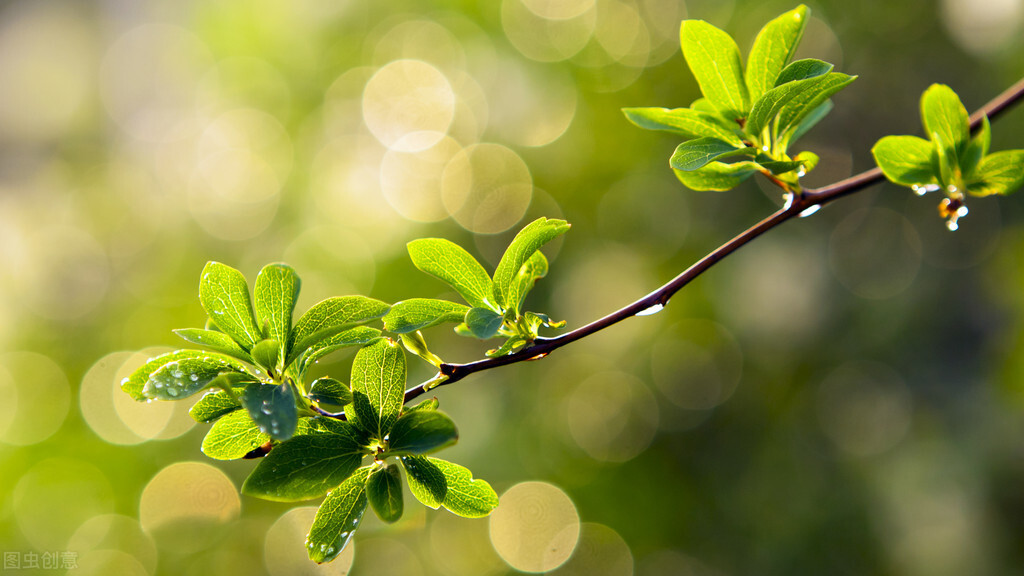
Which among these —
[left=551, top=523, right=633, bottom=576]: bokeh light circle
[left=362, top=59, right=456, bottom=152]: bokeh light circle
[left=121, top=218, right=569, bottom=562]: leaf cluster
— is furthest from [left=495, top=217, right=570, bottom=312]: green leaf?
[left=362, top=59, right=456, bottom=152]: bokeh light circle

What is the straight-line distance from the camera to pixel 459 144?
A: 2.94m

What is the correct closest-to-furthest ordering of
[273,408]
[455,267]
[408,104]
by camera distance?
[273,408], [455,267], [408,104]

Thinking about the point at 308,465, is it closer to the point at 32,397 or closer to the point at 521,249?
the point at 521,249

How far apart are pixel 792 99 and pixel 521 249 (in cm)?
22

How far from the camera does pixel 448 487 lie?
46cm

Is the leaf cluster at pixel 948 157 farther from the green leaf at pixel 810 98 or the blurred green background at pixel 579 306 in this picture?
the blurred green background at pixel 579 306

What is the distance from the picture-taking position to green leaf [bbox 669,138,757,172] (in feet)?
1.51

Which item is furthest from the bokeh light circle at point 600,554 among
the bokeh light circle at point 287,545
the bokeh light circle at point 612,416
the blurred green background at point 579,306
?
the bokeh light circle at point 287,545

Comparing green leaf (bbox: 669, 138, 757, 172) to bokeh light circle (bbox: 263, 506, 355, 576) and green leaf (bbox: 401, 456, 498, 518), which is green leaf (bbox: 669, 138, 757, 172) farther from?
bokeh light circle (bbox: 263, 506, 355, 576)

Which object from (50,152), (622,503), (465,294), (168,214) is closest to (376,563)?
(622,503)

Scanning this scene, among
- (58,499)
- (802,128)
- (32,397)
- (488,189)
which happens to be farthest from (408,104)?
(802,128)

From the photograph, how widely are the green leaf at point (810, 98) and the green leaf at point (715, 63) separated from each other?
38 millimetres

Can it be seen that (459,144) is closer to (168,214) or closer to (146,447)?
(168,214)

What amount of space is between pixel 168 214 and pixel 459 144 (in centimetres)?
147
